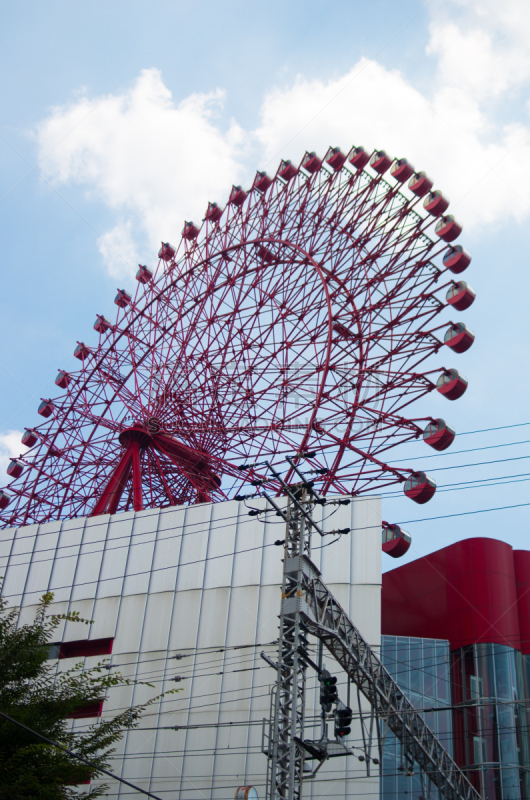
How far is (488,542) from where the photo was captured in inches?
1040

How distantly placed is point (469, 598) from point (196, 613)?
29.6 feet

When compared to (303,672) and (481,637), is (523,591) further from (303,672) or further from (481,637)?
(303,672)

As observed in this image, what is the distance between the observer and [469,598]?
25828 mm

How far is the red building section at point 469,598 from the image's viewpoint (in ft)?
82.7

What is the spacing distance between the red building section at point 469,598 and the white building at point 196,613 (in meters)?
4.86

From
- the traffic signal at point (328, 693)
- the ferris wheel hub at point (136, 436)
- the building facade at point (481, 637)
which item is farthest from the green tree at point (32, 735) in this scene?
the ferris wheel hub at point (136, 436)

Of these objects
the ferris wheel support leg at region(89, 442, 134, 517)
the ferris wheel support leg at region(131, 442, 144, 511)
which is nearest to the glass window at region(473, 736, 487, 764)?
the ferris wheel support leg at region(131, 442, 144, 511)

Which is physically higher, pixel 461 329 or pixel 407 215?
pixel 407 215

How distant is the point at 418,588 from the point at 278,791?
16.9 meters

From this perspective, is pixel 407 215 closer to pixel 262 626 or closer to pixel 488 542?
pixel 488 542

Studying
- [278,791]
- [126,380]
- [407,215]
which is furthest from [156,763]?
[407,215]

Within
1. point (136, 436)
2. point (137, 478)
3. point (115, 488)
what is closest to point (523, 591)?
point (137, 478)

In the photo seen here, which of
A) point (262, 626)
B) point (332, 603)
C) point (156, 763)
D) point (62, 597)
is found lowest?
point (156, 763)

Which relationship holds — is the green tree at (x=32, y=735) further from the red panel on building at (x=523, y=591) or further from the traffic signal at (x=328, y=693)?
the red panel on building at (x=523, y=591)
